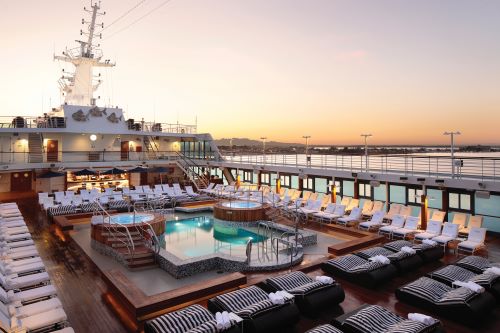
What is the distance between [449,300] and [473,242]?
4508 mm

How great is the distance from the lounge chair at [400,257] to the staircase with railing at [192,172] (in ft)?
40.6

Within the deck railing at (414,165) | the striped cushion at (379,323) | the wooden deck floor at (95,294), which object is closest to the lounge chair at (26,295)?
the wooden deck floor at (95,294)

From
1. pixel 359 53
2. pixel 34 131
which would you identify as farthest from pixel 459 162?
pixel 34 131

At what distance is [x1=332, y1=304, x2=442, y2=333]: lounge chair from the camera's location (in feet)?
13.2

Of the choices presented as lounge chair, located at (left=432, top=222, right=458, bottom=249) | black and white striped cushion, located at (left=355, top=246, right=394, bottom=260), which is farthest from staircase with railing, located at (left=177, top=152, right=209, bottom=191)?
black and white striped cushion, located at (left=355, top=246, right=394, bottom=260)

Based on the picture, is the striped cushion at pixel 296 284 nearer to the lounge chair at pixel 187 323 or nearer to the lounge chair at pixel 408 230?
the lounge chair at pixel 187 323

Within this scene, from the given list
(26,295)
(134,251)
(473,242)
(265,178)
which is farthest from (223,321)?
(265,178)

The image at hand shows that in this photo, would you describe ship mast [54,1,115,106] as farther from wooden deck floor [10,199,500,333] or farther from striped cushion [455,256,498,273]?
striped cushion [455,256,498,273]

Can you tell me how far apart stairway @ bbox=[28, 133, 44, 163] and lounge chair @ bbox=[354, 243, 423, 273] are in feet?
57.6

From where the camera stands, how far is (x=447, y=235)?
9008mm

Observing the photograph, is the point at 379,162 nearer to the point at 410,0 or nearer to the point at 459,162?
the point at 459,162

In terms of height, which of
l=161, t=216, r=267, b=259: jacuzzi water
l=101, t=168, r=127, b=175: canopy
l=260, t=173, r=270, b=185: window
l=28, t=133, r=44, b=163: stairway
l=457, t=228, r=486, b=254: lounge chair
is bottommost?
l=161, t=216, r=267, b=259: jacuzzi water

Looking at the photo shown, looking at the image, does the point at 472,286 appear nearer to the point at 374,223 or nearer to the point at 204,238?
the point at 374,223

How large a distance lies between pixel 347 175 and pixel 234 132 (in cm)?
3713
